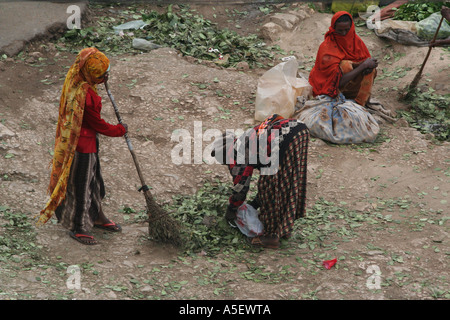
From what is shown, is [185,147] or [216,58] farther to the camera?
[216,58]

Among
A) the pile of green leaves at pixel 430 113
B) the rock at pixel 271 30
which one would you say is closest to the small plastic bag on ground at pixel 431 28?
the pile of green leaves at pixel 430 113

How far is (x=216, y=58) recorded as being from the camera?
6914 millimetres

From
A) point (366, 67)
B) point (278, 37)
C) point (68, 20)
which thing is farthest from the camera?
point (278, 37)

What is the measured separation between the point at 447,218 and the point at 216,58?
3.83 metres

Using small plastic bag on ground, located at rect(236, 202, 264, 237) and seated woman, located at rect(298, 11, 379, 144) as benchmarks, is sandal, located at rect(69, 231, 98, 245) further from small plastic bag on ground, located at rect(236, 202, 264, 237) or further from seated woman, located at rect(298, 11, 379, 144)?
seated woman, located at rect(298, 11, 379, 144)

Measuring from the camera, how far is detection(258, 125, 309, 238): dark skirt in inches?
144

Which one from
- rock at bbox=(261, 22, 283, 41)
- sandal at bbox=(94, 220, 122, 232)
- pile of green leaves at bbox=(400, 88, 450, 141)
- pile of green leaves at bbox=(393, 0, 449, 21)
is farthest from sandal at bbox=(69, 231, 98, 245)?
pile of green leaves at bbox=(393, 0, 449, 21)

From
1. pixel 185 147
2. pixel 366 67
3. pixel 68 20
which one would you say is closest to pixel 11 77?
pixel 68 20

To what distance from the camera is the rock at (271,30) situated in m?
7.64

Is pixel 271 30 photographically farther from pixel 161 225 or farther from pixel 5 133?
pixel 161 225

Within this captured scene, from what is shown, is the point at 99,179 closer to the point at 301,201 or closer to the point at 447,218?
the point at 301,201

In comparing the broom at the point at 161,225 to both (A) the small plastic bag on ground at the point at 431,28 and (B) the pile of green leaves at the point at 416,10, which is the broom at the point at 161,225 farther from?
(B) the pile of green leaves at the point at 416,10

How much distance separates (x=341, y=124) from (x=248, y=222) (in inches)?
80.8

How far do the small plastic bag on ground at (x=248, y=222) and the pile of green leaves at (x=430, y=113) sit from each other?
9.20 feet
